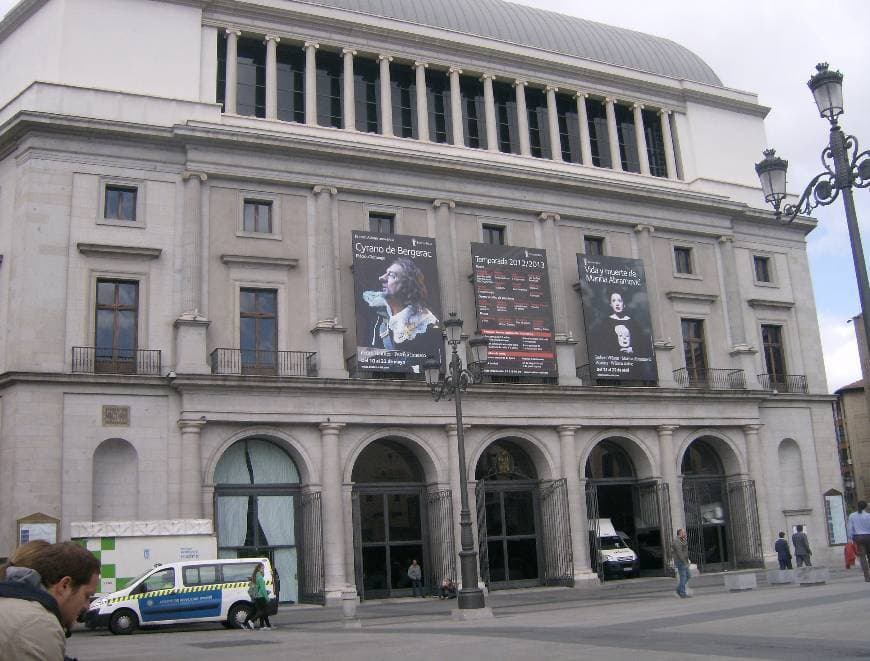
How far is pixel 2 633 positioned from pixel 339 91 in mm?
34730

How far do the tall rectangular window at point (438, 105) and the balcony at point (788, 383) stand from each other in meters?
17.0

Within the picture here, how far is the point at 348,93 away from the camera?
118 feet

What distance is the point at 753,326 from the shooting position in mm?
42031

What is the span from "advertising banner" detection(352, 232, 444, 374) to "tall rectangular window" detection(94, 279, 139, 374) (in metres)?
7.22

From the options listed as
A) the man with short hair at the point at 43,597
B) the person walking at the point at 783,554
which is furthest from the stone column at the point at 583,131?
the man with short hair at the point at 43,597

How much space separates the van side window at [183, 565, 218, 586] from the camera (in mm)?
23688

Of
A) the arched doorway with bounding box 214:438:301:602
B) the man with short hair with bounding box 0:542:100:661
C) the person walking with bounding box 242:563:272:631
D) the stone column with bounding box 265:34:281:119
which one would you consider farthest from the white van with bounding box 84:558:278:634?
the man with short hair with bounding box 0:542:100:661

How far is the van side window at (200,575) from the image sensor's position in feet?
77.7

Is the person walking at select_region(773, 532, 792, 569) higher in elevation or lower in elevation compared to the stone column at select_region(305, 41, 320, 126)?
lower

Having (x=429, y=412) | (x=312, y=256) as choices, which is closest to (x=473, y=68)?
(x=312, y=256)

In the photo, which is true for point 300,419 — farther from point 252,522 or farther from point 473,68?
point 473,68

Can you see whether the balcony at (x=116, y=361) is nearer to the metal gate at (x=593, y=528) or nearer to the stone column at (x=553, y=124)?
the metal gate at (x=593, y=528)

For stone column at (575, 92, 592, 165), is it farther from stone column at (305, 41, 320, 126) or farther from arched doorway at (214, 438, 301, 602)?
arched doorway at (214, 438, 301, 602)

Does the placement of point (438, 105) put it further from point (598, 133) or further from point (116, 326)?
point (116, 326)
